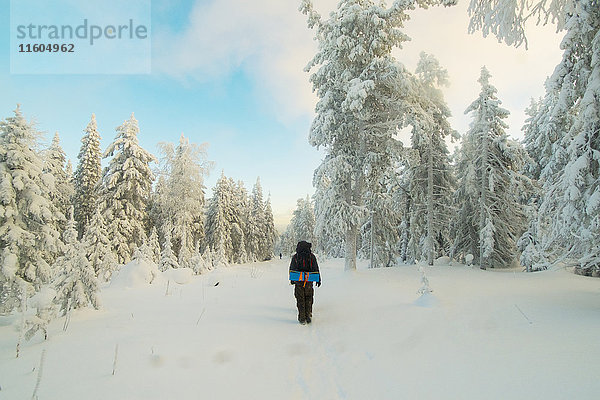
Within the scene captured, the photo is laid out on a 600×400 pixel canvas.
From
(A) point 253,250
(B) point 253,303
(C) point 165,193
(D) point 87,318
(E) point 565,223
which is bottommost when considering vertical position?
(A) point 253,250

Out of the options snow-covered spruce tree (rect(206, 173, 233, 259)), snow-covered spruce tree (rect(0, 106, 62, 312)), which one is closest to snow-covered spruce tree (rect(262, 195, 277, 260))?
snow-covered spruce tree (rect(206, 173, 233, 259))

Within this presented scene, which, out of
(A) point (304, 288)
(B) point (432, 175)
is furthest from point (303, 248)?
(B) point (432, 175)

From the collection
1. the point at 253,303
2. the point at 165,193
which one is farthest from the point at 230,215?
the point at 253,303

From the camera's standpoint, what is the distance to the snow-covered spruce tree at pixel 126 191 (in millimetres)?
21438

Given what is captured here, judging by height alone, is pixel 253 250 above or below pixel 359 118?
below

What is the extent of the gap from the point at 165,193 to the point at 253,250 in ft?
72.6

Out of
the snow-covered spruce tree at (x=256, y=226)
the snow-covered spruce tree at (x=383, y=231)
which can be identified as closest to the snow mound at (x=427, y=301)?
the snow-covered spruce tree at (x=383, y=231)

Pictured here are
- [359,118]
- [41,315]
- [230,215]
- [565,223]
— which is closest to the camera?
[41,315]

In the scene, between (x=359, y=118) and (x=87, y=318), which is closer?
(x=87, y=318)

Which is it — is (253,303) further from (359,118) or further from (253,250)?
(253,250)

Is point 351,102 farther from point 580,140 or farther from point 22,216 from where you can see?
point 22,216

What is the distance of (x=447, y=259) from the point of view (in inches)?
881

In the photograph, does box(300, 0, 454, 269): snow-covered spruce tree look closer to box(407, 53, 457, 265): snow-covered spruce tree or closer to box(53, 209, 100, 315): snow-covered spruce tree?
box(407, 53, 457, 265): snow-covered spruce tree

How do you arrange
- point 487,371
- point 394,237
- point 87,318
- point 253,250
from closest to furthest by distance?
point 487,371
point 87,318
point 394,237
point 253,250
